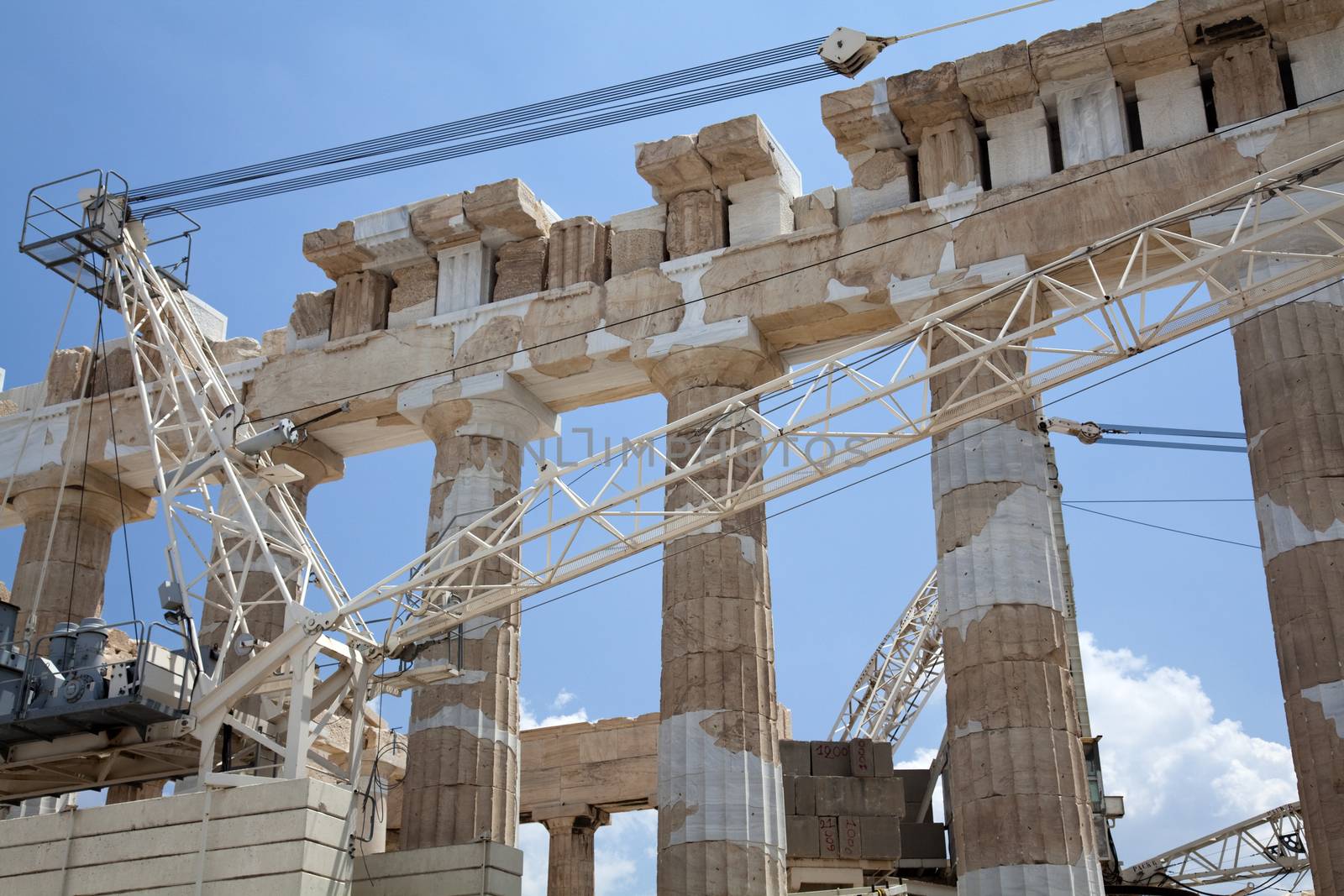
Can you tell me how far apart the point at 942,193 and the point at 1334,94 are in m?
6.23

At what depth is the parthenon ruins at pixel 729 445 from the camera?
23625 mm

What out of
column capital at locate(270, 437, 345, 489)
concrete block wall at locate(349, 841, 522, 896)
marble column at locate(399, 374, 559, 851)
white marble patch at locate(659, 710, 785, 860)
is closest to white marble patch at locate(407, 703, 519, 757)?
marble column at locate(399, 374, 559, 851)

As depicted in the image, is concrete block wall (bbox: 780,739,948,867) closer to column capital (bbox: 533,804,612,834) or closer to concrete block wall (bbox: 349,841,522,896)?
concrete block wall (bbox: 349,841,522,896)

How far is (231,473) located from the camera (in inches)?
1142

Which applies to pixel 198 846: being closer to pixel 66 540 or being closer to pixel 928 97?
pixel 66 540

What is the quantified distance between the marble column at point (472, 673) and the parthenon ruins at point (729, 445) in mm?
71

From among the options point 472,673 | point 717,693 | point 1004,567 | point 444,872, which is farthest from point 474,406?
point 1004,567

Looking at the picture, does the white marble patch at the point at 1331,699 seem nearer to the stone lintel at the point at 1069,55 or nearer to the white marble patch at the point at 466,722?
the stone lintel at the point at 1069,55

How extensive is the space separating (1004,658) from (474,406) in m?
11.1

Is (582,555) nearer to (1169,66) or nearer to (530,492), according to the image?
(530,492)

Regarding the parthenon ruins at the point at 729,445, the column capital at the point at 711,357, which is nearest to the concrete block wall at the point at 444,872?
the parthenon ruins at the point at 729,445

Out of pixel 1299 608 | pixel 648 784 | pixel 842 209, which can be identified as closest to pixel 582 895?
pixel 648 784

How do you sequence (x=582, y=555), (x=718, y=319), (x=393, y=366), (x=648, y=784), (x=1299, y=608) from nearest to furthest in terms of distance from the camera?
(x=1299, y=608) → (x=582, y=555) → (x=718, y=319) → (x=393, y=366) → (x=648, y=784)

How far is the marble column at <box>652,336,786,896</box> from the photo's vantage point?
24797mm
